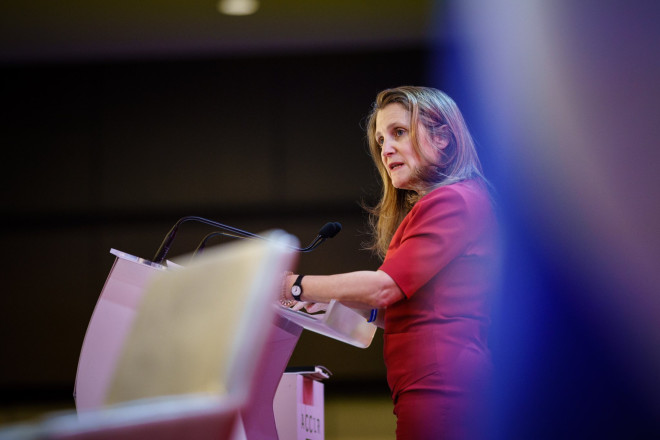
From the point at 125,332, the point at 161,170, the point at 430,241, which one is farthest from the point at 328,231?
the point at 161,170

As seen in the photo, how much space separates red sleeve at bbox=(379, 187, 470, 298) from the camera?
1438mm

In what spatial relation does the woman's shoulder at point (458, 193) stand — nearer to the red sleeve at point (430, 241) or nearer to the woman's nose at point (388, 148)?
the red sleeve at point (430, 241)

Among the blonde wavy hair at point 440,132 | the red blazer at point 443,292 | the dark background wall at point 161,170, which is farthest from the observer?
the dark background wall at point 161,170

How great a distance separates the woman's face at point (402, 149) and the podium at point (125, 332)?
1.36 feet

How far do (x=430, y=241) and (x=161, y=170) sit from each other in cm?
326

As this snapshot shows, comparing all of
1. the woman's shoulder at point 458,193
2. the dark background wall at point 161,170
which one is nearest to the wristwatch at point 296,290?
the woman's shoulder at point 458,193

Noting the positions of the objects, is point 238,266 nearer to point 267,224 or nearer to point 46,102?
point 267,224

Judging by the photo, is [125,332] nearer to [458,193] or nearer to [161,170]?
[458,193]

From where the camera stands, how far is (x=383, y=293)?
4.70ft

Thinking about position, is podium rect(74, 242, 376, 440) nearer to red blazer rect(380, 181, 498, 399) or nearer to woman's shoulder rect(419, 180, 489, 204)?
red blazer rect(380, 181, 498, 399)

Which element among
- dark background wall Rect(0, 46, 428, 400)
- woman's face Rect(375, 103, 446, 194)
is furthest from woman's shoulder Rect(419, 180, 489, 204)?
dark background wall Rect(0, 46, 428, 400)

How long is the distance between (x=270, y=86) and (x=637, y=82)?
2465 millimetres

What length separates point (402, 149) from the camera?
172 cm

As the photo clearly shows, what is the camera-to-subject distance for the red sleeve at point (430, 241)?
144cm
